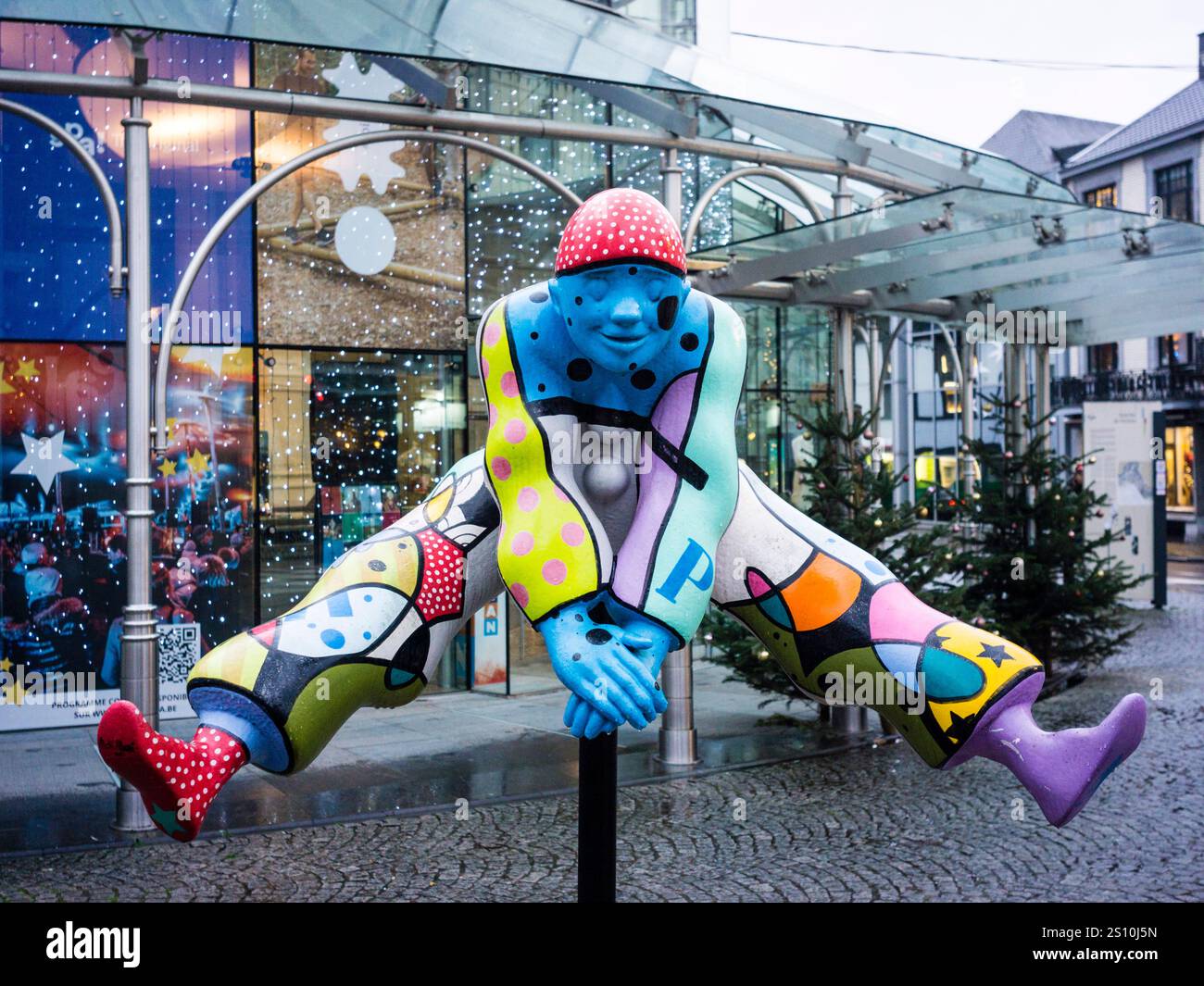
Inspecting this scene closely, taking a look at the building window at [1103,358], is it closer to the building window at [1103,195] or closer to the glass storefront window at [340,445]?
the building window at [1103,195]

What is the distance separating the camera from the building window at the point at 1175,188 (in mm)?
33125

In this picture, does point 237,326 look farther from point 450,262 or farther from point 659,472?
point 659,472

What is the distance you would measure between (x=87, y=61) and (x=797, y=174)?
24.3ft

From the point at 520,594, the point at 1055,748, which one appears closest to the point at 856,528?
the point at 1055,748

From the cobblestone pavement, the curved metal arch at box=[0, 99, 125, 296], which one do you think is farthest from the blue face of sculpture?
the curved metal arch at box=[0, 99, 125, 296]

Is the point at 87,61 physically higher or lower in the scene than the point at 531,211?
higher

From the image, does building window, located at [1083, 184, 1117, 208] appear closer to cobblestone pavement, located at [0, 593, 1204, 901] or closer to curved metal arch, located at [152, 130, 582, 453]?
cobblestone pavement, located at [0, 593, 1204, 901]

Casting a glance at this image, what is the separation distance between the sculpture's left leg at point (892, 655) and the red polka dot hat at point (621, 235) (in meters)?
0.82

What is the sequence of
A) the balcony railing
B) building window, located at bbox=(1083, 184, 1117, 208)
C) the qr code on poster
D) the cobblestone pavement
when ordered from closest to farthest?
the cobblestone pavement
the qr code on poster
the balcony railing
building window, located at bbox=(1083, 184, 1117, 208)

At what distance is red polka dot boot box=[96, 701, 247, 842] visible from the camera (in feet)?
9.05

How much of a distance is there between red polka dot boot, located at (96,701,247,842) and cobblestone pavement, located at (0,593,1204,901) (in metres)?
3.00

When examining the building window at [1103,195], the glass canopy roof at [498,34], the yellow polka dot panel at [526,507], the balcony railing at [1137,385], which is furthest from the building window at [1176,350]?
the yellow polka dot panel at [526,507]

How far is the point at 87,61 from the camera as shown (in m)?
10.7
